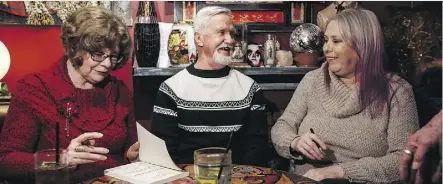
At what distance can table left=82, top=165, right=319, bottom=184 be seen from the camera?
1353mm

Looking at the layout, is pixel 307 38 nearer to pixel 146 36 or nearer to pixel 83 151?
pixel 146 36

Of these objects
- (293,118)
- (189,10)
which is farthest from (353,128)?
(189,10)

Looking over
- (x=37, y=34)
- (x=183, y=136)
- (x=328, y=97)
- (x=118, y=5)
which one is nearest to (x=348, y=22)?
(x=328, y=97)

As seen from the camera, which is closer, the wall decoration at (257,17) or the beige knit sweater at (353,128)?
the beige knit sweater at (353,128)

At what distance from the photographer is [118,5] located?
224 centimetres

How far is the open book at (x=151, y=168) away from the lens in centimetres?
132

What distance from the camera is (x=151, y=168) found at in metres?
1.42

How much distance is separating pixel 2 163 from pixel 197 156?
0.81m

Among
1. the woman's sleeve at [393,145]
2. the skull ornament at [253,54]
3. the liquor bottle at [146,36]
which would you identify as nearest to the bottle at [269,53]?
the skull ornament at [253,54]

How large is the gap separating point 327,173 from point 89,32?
103 cm

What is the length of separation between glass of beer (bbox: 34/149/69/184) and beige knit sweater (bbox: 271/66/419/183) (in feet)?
3.07

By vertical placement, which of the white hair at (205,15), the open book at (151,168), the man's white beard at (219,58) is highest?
the white hair at (205,15)

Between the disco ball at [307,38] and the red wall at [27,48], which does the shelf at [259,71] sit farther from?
the red wall at [27,48]

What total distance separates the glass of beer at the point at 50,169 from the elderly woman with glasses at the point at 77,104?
1.18 feet
